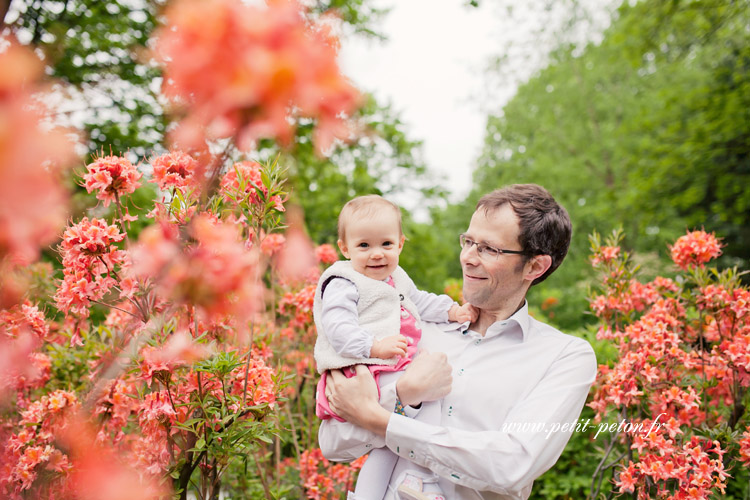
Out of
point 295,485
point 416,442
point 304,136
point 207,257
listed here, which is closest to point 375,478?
point 416,442

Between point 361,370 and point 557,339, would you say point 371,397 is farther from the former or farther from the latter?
point 557,339

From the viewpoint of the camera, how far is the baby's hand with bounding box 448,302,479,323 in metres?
2.30

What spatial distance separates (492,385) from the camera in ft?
6.42

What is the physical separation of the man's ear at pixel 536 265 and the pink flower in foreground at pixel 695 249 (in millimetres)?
1090

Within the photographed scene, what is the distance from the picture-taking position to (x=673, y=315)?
289 centimetres

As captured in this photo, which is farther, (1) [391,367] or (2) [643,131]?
(2) [643,131]

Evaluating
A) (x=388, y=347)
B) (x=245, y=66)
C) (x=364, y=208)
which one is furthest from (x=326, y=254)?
(x=245, y=66)

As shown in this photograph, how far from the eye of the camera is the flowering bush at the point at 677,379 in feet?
7.51

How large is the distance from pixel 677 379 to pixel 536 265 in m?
1.08

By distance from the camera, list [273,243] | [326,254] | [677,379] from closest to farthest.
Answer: [677,379] → [273,243] → [326,254]

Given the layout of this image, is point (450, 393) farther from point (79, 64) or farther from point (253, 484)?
point (79, 64)

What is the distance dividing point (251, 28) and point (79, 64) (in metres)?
7.55

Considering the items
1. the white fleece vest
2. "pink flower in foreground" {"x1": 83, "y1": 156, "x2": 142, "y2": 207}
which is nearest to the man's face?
the white fleece vest

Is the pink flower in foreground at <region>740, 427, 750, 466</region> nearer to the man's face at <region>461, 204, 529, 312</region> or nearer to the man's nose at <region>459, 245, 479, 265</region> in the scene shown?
the man's face at <region>461, 204, 529, 312</region>
